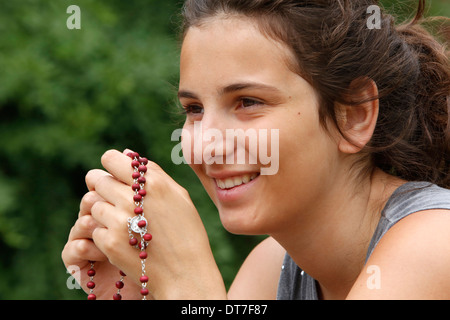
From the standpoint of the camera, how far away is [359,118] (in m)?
2.40

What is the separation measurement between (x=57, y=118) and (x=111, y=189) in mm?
1602

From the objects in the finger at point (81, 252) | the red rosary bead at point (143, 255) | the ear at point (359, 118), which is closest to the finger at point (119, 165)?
the red rosary bead at point (143, 255)

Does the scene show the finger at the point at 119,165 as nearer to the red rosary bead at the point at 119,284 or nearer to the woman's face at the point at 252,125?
the woman's face at the point at 252,125

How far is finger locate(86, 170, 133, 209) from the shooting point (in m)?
2.22

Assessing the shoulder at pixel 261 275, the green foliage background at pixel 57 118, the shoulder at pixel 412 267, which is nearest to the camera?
the shoulder at pixel 412 267

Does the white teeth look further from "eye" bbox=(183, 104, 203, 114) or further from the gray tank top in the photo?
the gray tank top

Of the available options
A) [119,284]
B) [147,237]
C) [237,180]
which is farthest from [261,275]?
[147,237]

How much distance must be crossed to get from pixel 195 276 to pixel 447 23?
1.81m

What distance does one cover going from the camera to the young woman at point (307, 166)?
7.16 ft

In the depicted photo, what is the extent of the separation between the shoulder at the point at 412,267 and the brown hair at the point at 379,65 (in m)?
0.46

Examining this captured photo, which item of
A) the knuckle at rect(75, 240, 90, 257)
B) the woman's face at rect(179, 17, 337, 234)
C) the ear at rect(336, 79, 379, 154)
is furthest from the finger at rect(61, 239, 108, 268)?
the ear at rect(336, 79, 379, 154)

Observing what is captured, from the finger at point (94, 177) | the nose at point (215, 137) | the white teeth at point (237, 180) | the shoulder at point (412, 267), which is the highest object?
the nose at point (215, 137)

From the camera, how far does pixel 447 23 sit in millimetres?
3193

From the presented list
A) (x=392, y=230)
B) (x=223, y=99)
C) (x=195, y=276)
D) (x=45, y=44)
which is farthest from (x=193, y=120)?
(x=45, y=44)
